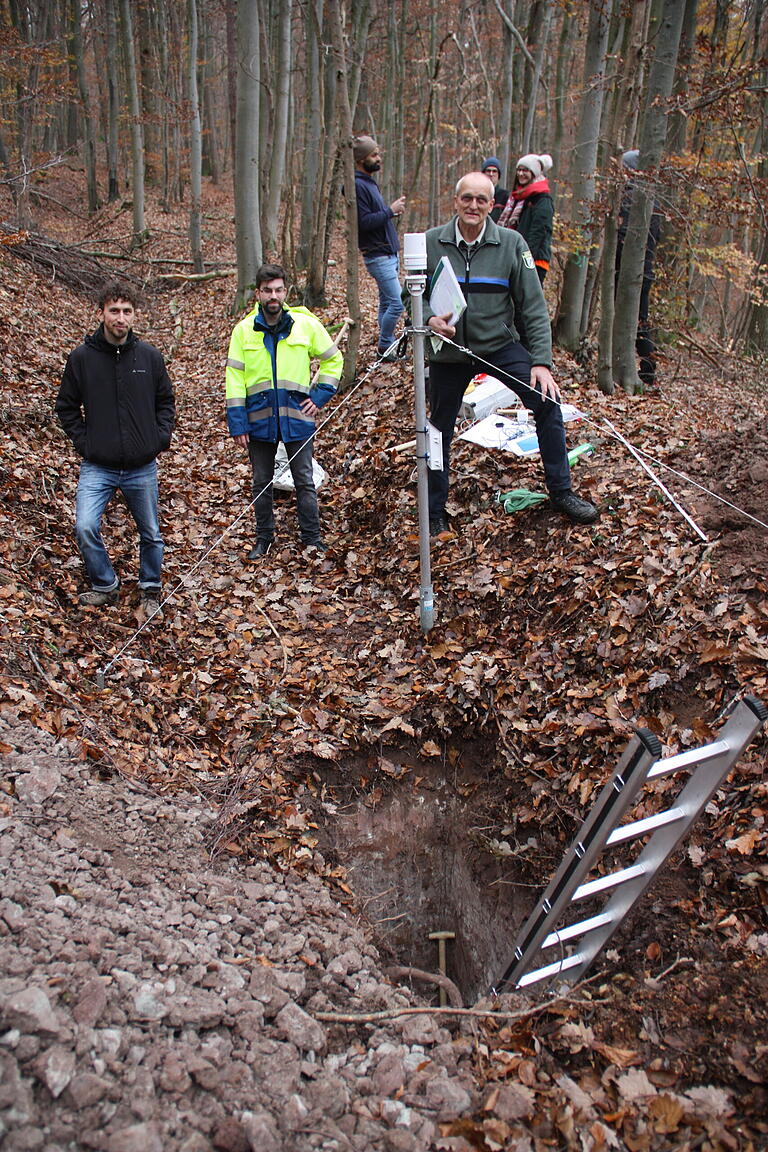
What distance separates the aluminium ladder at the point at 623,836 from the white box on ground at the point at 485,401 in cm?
519

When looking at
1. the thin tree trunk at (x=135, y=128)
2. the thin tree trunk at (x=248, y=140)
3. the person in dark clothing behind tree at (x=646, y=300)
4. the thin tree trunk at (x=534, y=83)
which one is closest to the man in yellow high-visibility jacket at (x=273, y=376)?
the person in dark clothing behind tree at (x=646, y=300)

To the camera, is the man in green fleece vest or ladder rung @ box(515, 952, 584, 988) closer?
ladder rung @ box(515, 952, 584, 988)

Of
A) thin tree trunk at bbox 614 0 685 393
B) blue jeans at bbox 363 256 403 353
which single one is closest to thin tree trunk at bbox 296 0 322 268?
blue jeans at bbox 363 256 403 353

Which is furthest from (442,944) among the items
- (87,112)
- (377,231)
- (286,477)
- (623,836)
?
(87,112)

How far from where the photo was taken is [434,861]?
14.6 feet

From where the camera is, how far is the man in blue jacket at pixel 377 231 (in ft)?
28.0

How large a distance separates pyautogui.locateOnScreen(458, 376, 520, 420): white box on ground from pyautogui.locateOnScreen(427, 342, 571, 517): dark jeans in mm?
2029

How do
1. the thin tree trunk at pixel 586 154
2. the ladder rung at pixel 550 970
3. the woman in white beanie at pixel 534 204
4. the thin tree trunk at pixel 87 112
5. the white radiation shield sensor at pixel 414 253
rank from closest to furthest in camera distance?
the ladder rung at pixel 550 970 → the white radiation shield sensor at pixel 414 253 → the woman in white beanie at pixel 534 204 → the thin tree trunk at pixel 586 154 → the thin tree trunk at pixel 87 112

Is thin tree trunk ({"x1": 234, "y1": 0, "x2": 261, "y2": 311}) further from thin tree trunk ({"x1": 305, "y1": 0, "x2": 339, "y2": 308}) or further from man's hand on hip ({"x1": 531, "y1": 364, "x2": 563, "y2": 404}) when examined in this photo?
man's hand on hip ({"x1": 531, "y1": 364, "x2": 563, "y2": 404})

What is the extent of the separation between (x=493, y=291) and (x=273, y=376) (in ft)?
6.63

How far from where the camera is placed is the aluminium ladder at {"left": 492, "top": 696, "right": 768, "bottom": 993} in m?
2.52

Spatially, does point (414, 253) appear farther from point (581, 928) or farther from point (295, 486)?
point (581, 928)

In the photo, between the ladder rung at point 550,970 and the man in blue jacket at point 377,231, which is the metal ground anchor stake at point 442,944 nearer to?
the ladder rung at point 550,970

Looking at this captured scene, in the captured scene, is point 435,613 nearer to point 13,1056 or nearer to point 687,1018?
point 687,1018
